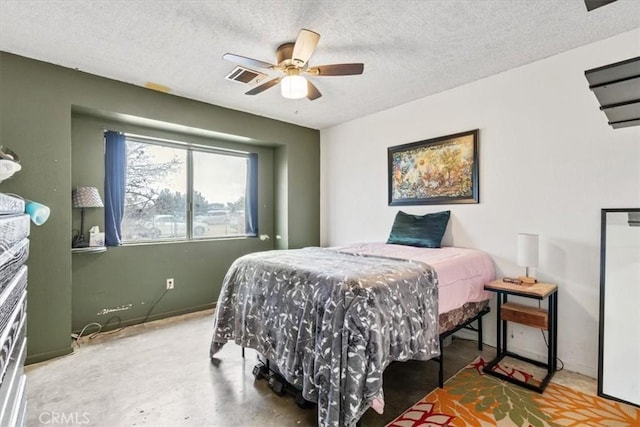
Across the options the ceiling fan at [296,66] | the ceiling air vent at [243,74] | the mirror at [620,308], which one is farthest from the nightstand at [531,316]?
the ceiling air vent at [243,74]

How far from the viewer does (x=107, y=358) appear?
2625mm

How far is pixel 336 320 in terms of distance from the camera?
163cm

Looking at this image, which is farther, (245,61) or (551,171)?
(551,171)

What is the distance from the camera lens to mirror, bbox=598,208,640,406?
2021 millimetres

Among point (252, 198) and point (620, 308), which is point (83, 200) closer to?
point (252, 198)

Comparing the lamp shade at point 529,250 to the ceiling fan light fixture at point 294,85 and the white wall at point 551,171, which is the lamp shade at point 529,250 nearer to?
the white wall at point 551,171

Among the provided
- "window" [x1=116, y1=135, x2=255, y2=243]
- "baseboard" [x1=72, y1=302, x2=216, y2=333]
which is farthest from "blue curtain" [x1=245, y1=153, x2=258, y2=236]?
"baseboard" [x1=72, y1=302, x2=216, y2=333]

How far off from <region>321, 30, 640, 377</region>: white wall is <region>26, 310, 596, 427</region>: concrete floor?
59 centimetres

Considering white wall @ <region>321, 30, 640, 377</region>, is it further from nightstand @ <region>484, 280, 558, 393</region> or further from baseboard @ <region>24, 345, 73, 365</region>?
baseboard @ <region>24, 345, 73, 365</region>

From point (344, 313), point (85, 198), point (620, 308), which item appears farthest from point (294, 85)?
point (620, 308)

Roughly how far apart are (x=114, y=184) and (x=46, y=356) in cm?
169

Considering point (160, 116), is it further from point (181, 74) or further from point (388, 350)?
point (388, 350)

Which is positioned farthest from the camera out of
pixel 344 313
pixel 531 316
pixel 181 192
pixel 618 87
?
pixel 181 192

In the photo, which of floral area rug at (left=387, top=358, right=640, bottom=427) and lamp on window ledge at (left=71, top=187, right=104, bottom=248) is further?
lamp on window ledge at (left=71, top=187, right=104, bottom=248)
